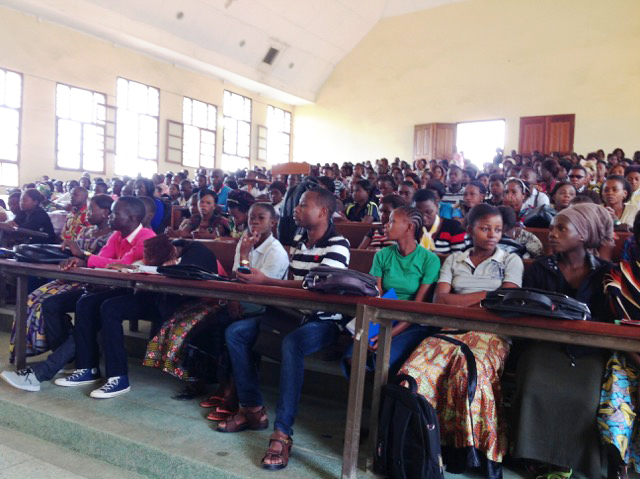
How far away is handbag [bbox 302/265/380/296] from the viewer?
210 cm

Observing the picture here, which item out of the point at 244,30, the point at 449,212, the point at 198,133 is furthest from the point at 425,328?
the point at 198,133

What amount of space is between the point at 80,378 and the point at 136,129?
→ 12.9 metres

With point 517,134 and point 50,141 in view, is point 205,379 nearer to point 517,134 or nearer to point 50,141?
point 50,141

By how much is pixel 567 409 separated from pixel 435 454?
1.63 feet

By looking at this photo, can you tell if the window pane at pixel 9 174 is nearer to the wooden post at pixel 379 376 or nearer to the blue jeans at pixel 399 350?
the blue jeans at pixel 399 350

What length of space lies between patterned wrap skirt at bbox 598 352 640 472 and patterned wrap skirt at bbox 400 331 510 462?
359mm

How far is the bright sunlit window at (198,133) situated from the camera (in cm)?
1616

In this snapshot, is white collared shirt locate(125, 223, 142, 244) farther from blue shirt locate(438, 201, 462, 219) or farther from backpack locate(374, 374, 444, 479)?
blue shirt locate(438, 201, 462, 219)

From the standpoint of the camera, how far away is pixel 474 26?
1508 centimetres

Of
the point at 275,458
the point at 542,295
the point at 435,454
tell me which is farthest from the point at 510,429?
the point at 275,458

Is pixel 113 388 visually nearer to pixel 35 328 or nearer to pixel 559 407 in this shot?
pixel 35 328

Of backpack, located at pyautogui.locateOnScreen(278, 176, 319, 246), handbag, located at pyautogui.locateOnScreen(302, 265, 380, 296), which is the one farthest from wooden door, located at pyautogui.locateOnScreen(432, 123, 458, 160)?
handbag, located at pyautogui.locateOnScreen(302, 265, 380, 296)

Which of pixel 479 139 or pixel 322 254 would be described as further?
pixel 479 139

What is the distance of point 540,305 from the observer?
1764 millimetres
